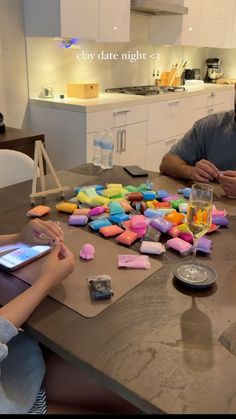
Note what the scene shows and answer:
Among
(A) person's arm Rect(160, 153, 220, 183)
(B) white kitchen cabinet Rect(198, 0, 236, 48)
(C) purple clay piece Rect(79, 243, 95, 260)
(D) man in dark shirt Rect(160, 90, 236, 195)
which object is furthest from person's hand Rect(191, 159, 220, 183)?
(B) white kitchen cabinet Rect(198, 0, 236, 48)

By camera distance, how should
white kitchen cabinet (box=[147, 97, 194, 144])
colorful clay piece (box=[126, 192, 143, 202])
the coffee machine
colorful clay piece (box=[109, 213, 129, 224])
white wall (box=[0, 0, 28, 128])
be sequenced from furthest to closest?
the coffee machine → white kitchen cabinet (box=[147, 97, 194, 144]) → white wall (box=[0, 0, 28, 128]) → colorful clay piece (box=[126, 192, 143, 202]) → colorful clay piece (box=[109, 213, 129, 224])

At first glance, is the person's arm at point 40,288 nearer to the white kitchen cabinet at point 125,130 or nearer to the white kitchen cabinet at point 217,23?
the white kitchen cabinet at point 125,130

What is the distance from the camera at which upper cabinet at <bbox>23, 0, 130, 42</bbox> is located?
2557 mm

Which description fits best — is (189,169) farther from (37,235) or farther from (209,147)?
(37,235)

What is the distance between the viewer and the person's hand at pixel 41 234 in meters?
0.99

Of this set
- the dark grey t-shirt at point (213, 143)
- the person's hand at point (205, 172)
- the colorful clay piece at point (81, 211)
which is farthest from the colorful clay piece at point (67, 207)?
the dark grey t-shirt at point (213, 143)

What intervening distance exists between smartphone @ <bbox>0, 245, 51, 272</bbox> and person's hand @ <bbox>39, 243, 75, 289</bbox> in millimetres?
95

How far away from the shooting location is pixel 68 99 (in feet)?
9.89

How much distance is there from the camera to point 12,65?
9.12 ft

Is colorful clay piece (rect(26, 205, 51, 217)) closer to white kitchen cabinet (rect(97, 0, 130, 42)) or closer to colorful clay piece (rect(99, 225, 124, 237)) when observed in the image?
colorful clay piece (rect(99, 225, 124, 237))

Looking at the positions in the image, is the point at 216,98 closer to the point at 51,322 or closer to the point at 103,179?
the point at 103,179

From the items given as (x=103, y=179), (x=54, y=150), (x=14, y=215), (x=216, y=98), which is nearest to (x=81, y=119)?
(x=54, y=150)

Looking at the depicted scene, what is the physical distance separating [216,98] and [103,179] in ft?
9.83

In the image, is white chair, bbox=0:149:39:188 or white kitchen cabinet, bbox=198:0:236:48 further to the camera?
white kitchen cabinet, bbox=198:0:236:48
